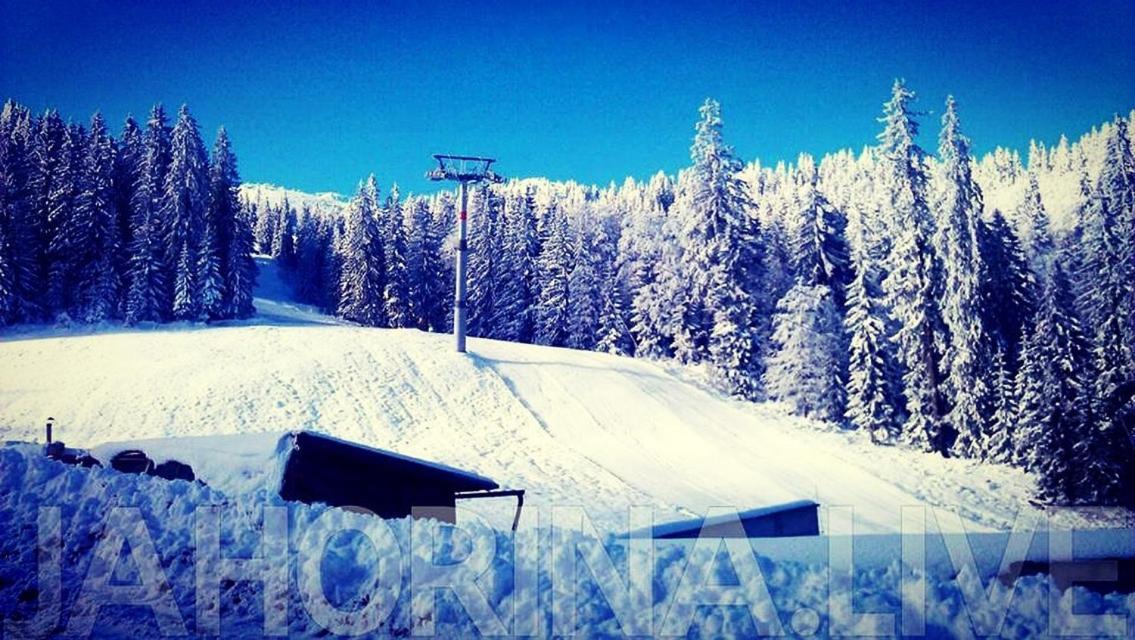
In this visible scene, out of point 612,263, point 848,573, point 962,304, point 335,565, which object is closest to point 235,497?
point 335,565

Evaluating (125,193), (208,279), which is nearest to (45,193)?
(125,193)

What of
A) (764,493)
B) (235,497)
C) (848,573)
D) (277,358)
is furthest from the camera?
(277,358)

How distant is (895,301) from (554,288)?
27.9 metres

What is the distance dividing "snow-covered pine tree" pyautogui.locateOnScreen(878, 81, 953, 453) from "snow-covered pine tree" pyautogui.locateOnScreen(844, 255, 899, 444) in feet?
3.02

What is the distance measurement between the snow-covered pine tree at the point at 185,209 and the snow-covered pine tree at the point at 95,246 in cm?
323

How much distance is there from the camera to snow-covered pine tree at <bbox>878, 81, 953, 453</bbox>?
3294 centimetres

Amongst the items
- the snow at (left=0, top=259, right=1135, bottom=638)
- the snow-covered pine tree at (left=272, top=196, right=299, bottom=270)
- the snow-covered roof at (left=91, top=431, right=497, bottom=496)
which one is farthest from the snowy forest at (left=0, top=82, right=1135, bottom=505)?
the snow-covered pine tree at (left=272, top=196, right=299, bottom=270)

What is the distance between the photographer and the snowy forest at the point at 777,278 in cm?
2692

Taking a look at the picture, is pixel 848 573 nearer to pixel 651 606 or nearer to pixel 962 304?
pixel 651 606

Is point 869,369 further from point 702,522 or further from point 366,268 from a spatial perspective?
point 366,268

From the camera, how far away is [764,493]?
81.8 ft

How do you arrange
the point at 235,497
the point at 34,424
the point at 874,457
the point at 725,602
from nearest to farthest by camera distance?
the point at 725,602 < the point at 235,497 < the point at 34,424 < the point at 874,457

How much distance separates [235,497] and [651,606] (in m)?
6.39

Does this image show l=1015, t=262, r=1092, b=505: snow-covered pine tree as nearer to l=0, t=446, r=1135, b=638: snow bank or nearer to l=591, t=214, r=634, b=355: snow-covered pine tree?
l=0, t=446, r=1135, b=638: snow bank
